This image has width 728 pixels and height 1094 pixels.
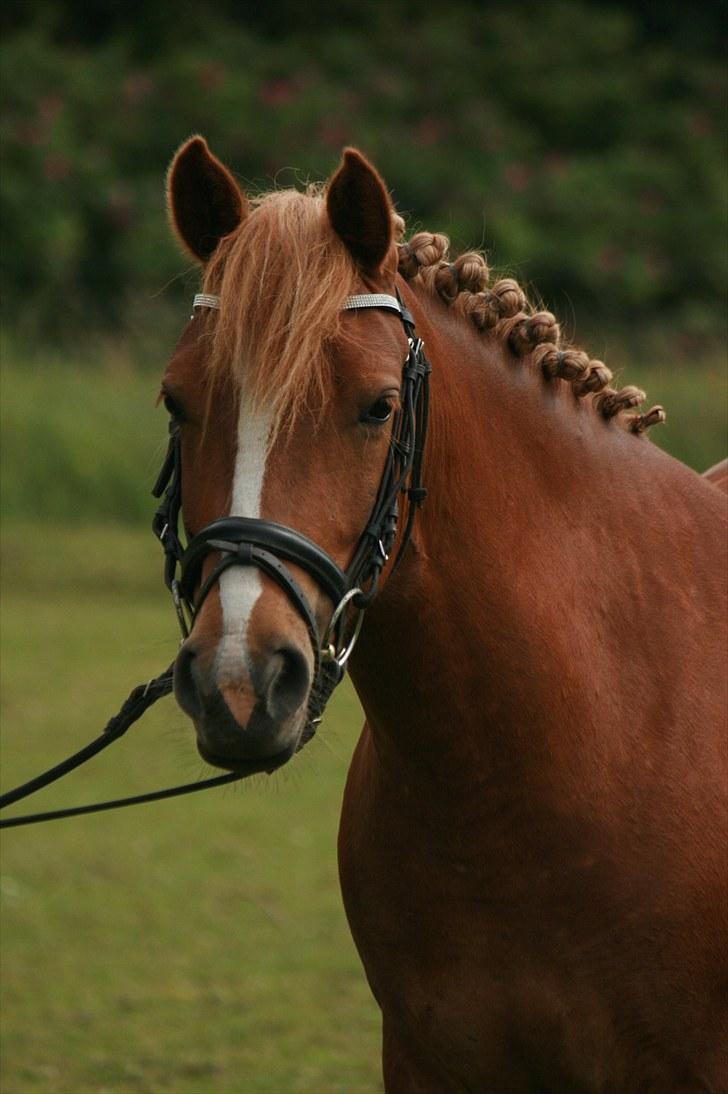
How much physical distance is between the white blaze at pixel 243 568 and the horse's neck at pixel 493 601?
0.37 metres

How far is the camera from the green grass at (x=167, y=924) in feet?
15.4

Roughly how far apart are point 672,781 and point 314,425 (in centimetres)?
87

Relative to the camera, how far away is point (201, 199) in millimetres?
2588

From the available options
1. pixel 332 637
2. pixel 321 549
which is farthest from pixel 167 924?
pixel 321 549

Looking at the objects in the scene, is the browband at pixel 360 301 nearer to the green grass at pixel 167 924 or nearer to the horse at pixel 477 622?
the horse at pixel 477 622

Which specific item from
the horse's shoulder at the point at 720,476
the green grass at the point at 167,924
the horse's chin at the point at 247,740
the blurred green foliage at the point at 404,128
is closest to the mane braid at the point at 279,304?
the horse's chin at the point at 247,740

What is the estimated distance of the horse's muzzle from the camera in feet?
7.07

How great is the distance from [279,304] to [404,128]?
743 inches

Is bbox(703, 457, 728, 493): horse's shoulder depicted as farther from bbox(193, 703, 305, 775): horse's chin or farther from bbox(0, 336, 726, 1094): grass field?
bbox(193, 703, 305, 775): horse's chin

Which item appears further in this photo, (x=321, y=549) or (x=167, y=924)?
(x=167, y=924)

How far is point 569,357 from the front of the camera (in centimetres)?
287

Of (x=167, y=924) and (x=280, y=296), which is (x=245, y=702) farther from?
(x=167, y=924)

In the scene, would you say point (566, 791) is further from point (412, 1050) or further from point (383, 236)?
point (383, 236)

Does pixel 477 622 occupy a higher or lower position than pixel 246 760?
higher
